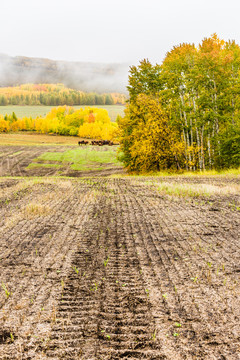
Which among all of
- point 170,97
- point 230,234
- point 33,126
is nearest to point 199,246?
point 230,234

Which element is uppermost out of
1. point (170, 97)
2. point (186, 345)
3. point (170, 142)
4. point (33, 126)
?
point (33, 126)

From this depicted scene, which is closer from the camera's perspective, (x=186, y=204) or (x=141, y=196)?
(x=186, y=204)

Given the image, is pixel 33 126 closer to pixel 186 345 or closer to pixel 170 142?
pixel 170 142

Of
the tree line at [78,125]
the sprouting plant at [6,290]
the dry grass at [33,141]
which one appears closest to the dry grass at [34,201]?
the sprouting plant at [6,290]

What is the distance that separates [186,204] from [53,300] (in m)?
7.35

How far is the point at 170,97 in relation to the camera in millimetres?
26906

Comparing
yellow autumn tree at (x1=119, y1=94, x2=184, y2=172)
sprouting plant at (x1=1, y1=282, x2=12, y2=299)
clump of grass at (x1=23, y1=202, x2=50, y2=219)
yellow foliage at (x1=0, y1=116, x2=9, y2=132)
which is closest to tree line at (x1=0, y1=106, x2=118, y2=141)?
yellow foliage at (x1=0, y1=116, x2=9, y2=132)

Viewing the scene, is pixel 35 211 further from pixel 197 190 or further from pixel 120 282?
pixel 197 190

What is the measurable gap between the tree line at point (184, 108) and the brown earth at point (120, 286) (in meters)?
17.5

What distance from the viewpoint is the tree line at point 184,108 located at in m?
23.6

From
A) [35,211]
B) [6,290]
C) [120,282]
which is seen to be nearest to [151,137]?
[35,211]

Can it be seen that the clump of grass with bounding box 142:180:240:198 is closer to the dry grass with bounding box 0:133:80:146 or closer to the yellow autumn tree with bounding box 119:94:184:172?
the yellow autumn tree with bounding box 119:94:184:172

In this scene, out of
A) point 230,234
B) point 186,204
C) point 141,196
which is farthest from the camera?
point 141,196

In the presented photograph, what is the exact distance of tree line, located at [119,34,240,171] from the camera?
23.6m
